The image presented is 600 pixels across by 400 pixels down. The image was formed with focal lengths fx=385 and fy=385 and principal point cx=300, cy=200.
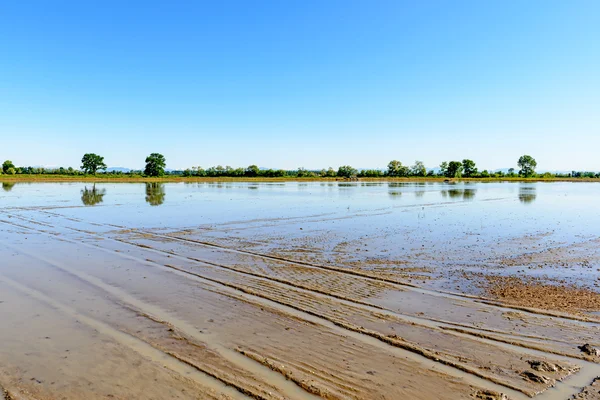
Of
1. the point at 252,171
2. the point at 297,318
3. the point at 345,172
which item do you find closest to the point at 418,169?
the point at 345,172

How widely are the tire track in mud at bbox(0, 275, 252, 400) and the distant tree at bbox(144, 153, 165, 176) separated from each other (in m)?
124

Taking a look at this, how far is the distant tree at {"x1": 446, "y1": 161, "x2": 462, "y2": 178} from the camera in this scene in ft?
488

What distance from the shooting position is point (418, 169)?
16650 cm

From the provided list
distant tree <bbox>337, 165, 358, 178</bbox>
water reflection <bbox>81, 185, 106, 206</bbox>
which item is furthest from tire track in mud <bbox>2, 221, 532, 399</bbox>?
distant tree <bbox>337, 165, 358, 178</bbox>

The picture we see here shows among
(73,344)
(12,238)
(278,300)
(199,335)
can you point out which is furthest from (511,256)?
(12,238)

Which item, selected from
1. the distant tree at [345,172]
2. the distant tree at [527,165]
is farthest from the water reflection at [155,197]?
the distant tree at [527,165]

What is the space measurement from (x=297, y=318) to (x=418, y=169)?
6602 inches

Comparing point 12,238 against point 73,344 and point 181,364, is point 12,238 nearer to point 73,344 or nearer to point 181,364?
point 73,344

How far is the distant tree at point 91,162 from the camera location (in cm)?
12367

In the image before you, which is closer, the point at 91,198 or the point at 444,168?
the point at 91,198

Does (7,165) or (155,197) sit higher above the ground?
(7,165)

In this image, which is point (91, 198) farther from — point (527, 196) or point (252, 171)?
point (252, 171)

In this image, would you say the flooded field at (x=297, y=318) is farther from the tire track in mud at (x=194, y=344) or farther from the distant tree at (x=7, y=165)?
the distant tree at (x=7, y=165)

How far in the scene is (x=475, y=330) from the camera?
709cm
